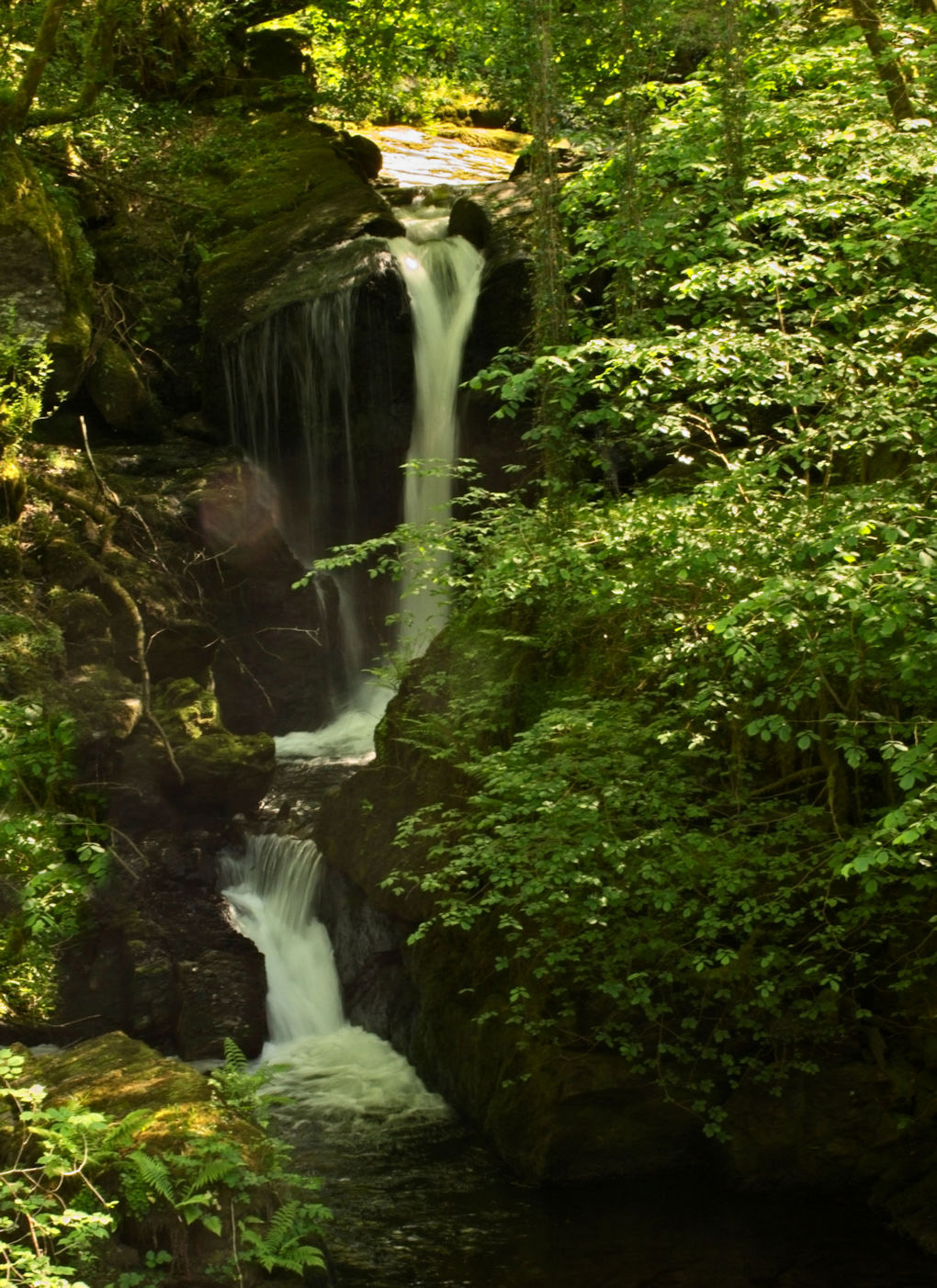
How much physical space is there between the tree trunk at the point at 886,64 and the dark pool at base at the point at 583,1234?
655 centimetres

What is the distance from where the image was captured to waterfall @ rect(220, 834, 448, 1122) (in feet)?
27.0

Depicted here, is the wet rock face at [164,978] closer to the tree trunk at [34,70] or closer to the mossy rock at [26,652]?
the mossy rock at [26,652]

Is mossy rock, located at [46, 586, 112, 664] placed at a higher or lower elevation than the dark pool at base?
higher

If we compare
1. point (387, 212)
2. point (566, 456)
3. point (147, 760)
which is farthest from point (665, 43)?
point (147, 760)


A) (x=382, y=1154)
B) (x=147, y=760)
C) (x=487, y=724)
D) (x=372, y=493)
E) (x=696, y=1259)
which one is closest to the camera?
(x=696, y=1259)

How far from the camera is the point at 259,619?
13.0 m

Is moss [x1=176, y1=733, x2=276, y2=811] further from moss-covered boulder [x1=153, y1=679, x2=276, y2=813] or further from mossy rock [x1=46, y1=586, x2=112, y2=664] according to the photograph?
mossy rock [x1=46, y1=586, x2=112, y2=664]

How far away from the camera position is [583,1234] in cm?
640

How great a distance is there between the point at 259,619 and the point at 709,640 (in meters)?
7.56

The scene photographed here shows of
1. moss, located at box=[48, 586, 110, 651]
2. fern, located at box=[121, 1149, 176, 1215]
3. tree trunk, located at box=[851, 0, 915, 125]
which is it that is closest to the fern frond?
fern, located at box=[121, 1149, 176, 1215]

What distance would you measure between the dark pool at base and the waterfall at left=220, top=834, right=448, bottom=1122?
2.66 ft

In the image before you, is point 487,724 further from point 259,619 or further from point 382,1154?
point 259,619

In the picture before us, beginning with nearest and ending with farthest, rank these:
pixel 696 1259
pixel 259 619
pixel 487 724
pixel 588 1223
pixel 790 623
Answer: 1. pixel 790 623
2. pixel 696 1259
3. pixel 588 1223
4. pixel 487 724
5. pixel 259 619

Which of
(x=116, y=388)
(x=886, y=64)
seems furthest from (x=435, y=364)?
(x=886, y=64)
